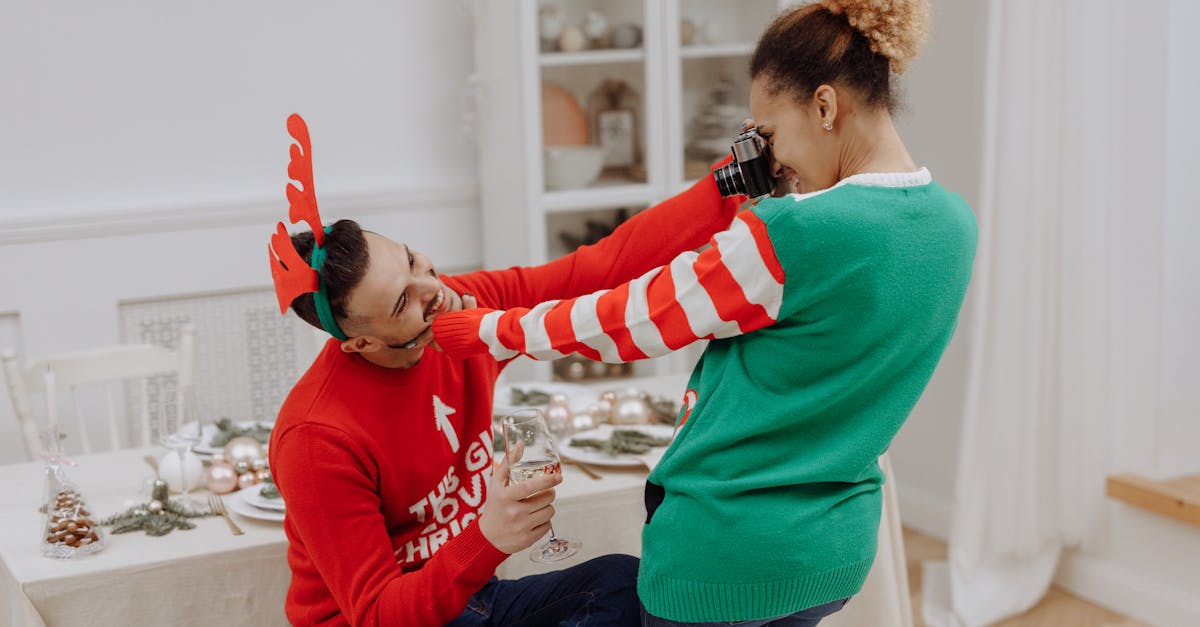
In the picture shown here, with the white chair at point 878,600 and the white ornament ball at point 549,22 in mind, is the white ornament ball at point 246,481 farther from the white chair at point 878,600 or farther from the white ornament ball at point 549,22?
the white ornament ball at point 549,22

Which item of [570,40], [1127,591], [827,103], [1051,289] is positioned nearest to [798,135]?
[827,103]

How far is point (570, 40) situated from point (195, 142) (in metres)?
1.14

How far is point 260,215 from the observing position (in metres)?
3.46

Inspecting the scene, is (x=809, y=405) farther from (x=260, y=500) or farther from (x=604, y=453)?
(x=260, y=500)

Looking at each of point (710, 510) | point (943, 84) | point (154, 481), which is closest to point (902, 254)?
point (710, 510)

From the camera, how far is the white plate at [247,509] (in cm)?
177

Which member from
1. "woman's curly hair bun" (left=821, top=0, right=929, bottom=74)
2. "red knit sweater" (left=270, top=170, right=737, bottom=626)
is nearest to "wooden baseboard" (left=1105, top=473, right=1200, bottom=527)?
"red knit sweater" (left=270, top=170, right=737, bottom=626)

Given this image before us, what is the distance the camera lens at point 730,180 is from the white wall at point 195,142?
2.21m

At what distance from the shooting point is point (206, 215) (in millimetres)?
3412

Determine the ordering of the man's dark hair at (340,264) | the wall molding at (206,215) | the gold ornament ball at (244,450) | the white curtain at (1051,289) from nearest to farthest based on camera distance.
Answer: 1. the man's dark hair at (340,264)
2. the gold ornament ball at (244,450)
3. the white curtain at (1051,289)
4. the wall molding at (206,215)

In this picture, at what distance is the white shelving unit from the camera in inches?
133

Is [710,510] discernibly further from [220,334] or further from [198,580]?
[220,334]

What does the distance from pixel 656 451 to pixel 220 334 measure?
1.97 metres

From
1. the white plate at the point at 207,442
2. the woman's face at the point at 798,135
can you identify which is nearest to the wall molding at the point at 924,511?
the white plate at the point at 207,442
